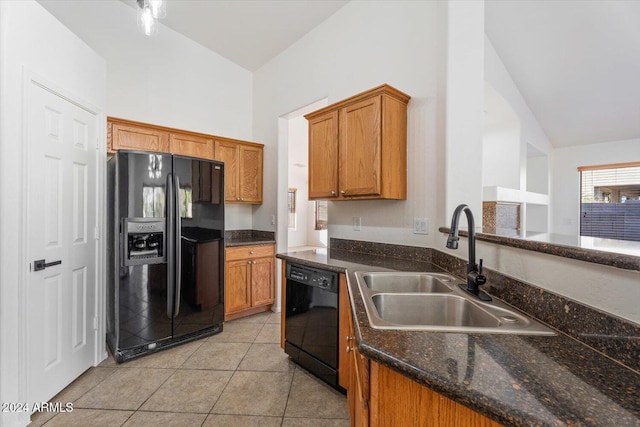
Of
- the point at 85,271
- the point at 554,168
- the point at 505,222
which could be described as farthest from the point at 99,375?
the point at 554,168

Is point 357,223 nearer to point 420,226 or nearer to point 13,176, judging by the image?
point 420,226

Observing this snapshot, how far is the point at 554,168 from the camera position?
20.3 ft

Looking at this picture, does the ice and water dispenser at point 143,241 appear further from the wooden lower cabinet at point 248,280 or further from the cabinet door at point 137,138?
the cabinet door at point 137,138

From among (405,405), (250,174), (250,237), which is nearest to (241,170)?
(250,174)

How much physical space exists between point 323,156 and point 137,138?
76.8 inches

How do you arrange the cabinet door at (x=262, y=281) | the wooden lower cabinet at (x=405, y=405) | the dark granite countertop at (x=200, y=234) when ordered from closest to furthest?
the wooden lower cabinet at (x=405, y=405), the dark granite countertop at (x=200, y=234), the cabinet door at (x=262, y=281)

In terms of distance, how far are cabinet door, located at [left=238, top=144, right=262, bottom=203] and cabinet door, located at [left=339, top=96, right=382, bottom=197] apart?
5.65 ft

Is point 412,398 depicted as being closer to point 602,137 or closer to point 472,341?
point 472,341

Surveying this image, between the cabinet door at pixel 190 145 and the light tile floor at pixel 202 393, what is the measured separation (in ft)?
6.76

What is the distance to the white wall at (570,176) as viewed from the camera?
5.62 m

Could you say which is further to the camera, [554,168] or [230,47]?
[554,168]

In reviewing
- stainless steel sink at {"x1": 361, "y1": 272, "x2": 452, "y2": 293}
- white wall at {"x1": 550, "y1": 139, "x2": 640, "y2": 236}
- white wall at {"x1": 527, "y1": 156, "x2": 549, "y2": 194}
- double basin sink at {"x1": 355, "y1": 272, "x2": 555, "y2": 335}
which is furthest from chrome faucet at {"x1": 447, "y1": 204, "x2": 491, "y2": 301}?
white wall at {"x1": 550, "y1": 139, "x2": 640, "y2": 236}

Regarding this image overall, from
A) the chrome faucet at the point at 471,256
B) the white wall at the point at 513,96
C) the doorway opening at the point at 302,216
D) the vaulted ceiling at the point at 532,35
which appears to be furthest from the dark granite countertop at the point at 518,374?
the doorway opening at the point at 302,216

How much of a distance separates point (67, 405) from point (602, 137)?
8.58 m
